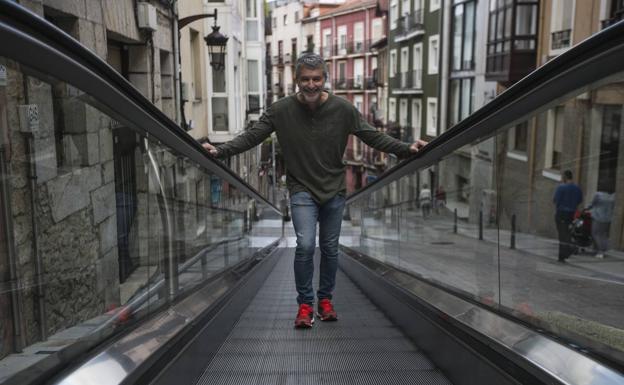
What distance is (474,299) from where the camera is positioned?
3.17 metres

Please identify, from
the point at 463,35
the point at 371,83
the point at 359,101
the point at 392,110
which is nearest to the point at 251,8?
the point at 463,35

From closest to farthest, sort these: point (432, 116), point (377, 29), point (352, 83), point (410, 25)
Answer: point (432, 116), point (410, 25), point (377, 29), point (352, 83)

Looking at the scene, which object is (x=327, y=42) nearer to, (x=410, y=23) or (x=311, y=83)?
(x=410, y=23)

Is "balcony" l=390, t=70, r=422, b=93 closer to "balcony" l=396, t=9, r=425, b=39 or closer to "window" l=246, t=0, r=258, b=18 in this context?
"balcony" l=396, t=9, r=425, b=39

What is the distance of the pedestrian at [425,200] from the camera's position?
5324 mm

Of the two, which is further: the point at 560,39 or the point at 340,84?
the point at 340,84

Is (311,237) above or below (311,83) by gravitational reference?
below

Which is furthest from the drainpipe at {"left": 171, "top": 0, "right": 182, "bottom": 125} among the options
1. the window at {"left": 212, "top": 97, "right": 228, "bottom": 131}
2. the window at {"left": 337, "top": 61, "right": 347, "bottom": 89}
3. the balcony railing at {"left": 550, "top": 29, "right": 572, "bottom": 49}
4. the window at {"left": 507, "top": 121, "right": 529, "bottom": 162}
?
the window at {"left": 337, "top": 61, "right": 347, "bottom": 89}

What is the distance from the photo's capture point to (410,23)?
32.4 meters

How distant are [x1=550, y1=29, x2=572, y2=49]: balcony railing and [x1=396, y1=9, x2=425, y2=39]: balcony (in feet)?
45.7

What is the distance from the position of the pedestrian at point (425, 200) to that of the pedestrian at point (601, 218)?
2.89m

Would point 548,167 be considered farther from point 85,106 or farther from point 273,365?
point 85,106

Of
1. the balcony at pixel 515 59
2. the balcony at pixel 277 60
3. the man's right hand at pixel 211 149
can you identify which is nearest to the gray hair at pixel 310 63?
the man's right hand at pixel 211 149

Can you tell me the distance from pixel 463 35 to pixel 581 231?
79.8 feet
